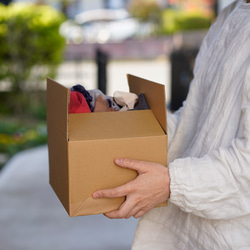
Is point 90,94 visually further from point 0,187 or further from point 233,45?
point 0,187

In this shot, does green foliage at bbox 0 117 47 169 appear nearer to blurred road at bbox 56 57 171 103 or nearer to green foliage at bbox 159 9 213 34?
blurred road at bbox 56 57 171 103

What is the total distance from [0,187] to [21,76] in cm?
326

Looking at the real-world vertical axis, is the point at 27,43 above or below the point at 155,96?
below

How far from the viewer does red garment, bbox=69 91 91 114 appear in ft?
4.70

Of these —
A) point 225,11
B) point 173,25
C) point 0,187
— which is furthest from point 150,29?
point 225,11

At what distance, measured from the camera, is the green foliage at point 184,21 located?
15.4 m

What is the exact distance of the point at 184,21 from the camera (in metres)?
15.7

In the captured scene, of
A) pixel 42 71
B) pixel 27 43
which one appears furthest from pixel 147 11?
pixel 27 43

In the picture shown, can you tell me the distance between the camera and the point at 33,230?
135 inches

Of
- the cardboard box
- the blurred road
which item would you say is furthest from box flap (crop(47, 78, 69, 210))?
the blurred road

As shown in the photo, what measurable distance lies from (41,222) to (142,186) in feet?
7.95

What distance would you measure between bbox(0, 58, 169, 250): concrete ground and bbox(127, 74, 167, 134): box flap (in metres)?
1.83

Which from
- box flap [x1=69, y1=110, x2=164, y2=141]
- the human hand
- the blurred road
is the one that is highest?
box flap [x1=69, y1=110, x2=164, y2=141]

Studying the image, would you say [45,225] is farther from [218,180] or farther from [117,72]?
[117,72]
